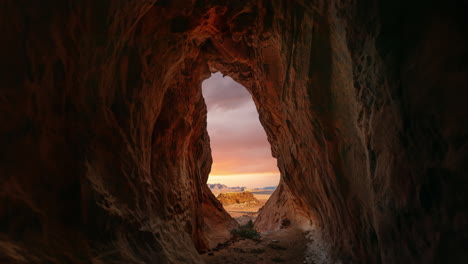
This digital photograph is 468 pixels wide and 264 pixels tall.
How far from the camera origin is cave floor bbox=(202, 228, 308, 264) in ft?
27.7

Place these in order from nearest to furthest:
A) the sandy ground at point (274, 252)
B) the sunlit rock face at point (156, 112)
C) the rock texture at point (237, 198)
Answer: the sunlit rock face at point (156, 112)
the sandy ground at point (274, 252)
the rock texture at point (237, 198)

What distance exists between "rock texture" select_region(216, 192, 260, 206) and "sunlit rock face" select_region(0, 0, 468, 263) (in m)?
35.3

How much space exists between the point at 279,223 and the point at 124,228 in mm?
15171

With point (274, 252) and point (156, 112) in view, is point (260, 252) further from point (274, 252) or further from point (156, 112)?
point (156, 112)

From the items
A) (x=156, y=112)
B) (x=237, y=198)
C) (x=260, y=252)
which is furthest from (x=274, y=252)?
(x=237, y=198)

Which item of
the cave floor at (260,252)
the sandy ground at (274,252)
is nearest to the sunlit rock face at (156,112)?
the sandy ground at (274,252)

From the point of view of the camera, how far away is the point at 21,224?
119 inches

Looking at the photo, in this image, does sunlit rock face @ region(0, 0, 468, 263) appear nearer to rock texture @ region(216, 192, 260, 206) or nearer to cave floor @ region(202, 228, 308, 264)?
cave floor @ region(202, 228, 308, 264)

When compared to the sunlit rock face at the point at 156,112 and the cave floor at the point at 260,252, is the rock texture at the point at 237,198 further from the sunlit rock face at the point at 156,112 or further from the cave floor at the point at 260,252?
the sunlit rock face at the point at 156,112

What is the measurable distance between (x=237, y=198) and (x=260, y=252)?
111 feet

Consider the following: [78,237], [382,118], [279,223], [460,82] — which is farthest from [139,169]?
[279,223]

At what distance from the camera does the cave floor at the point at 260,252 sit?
27.7 feet

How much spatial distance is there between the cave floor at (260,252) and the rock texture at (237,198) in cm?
3067

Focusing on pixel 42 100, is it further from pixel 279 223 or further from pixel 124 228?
pixel 279 223
